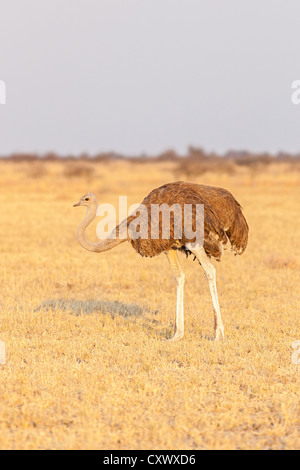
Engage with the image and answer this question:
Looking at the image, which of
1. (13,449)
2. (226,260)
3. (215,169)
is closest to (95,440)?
(13,449)

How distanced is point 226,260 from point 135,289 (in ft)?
10.1

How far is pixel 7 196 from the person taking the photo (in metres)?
25.3

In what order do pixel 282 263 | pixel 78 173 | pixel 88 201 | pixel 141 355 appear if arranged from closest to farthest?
pixel 141 355 < pixel 88 201 < pixel 282 263 < pixel 78 173

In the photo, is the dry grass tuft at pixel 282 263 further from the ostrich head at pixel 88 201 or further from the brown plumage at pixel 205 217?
the ostrich head at pixel 88 201

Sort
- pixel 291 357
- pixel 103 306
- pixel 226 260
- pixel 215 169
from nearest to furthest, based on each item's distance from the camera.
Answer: pixel 291 357 < pixel 103 306 < pixel 226 260 < pixel 215 169

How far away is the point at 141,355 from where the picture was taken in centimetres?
617

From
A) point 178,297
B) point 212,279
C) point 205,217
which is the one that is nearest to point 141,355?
point 178,297

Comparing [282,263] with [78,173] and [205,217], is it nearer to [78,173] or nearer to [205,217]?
[205,217]

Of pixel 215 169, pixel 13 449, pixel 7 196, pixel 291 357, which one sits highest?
pixel 215 169

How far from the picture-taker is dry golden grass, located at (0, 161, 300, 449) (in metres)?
4.47

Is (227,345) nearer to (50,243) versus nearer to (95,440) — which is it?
(95,440)

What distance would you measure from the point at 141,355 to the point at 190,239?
1.22 metres

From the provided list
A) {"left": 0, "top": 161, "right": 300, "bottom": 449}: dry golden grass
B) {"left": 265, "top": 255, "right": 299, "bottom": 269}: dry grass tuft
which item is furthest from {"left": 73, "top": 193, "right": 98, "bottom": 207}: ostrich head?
{"left": 265, "top": 255, "right": 299, "bottom": 269}: dry grass tuft

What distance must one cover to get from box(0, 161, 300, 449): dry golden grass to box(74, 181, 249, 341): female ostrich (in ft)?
2.24
